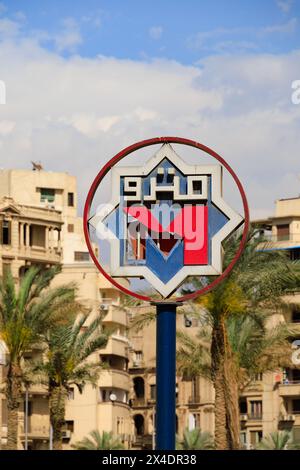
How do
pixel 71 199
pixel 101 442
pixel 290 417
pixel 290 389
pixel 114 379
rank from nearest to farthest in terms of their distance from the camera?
1. pixel 101 442
2. pixel 290 417
3. pixel 290 389
4. pixel 114 379
5. pixel 71 199

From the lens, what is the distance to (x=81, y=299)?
102 m

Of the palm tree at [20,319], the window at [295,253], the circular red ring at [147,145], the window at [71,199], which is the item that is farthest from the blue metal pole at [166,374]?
the window at [71,199]

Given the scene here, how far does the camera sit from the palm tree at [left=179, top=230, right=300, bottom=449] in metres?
57.5

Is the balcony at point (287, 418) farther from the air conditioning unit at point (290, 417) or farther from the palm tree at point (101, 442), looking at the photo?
the palm tree at point (101, 442)

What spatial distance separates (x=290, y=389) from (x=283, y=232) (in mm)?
12604

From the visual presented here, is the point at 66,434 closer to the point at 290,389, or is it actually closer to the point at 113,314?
the point at 113,314

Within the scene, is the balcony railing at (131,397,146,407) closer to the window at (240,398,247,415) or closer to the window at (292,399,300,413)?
the window at (240,398,247,415)

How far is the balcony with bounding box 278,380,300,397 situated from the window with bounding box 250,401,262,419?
2082 millimetres

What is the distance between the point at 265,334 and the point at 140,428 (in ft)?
156

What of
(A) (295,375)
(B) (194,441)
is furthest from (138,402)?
(B) (194,441)
